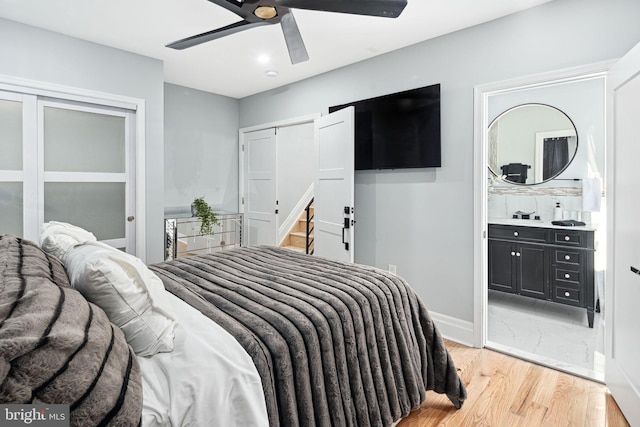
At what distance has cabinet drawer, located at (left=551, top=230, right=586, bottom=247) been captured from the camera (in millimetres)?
3430

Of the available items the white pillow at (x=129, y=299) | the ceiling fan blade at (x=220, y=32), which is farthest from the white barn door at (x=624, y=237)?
the white pillow at (x=129, y=299)

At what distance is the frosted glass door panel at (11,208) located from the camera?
294 cm

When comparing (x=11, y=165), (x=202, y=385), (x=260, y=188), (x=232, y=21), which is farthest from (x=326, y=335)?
(x=260, y=188)

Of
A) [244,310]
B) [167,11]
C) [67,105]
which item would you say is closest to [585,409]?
[244,310]

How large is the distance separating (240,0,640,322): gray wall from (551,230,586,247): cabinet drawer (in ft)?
4.18

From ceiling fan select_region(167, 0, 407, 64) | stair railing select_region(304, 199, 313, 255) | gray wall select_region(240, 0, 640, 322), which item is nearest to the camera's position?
ceiling fan select_region(167, 0, 407, 64)

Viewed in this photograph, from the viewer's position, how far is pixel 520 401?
2.18m

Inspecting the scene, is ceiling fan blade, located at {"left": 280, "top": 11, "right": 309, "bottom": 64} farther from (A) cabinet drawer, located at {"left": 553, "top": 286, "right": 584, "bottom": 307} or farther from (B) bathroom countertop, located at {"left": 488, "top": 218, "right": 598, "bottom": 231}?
(A) cabinet drawer, located at {"left": 553, "top": 286, "right": 584, "bottom": 307}

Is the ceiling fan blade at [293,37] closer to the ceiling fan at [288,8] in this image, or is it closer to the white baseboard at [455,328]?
the ceiling fan at [288,8]

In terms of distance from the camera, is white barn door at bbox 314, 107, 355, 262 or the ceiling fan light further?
white barn door at bbox 314, 107, 355, 262

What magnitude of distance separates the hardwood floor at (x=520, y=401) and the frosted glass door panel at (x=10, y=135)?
357 cm

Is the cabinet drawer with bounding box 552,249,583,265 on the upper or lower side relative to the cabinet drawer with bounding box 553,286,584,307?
upper

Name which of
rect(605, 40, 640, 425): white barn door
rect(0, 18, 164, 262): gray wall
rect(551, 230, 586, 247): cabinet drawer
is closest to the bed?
rect(605, 40, 640, 425): white barn door

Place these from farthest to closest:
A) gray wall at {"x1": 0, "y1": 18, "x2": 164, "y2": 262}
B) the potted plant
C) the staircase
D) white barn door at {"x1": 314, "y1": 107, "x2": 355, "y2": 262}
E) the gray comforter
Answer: the staircase
the potted plant
white barn door at {"x1": 314, "y1": 107, "x2": 355, "y2": 262}
gray wall at {"x1": 0, "y1": 18, "x2": 164, "y2": 262}
the gray comforter
